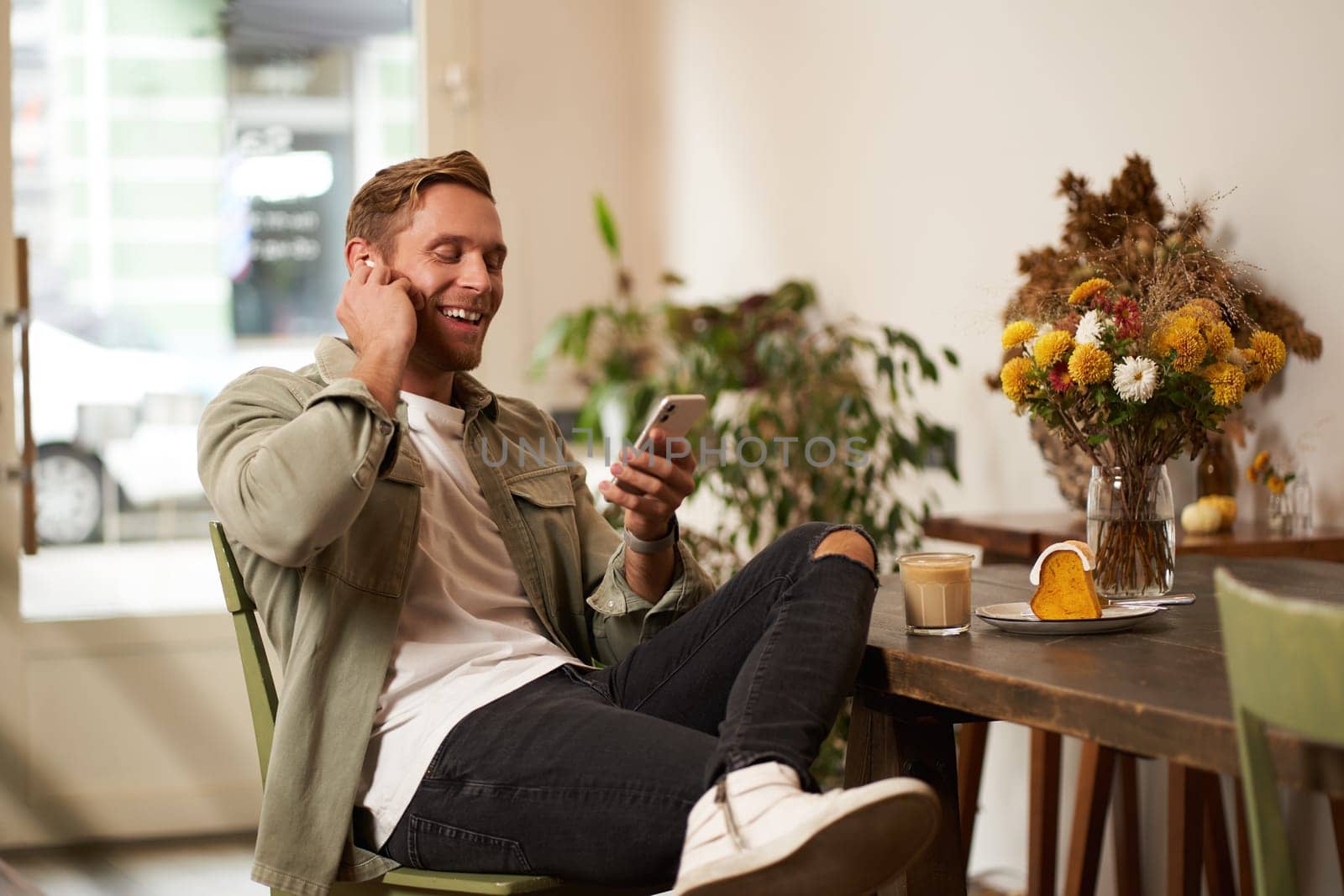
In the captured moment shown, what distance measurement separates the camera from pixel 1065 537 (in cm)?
231

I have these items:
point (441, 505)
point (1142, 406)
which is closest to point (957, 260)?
point (1142, 406)

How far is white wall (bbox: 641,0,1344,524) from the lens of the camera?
7.61 ft

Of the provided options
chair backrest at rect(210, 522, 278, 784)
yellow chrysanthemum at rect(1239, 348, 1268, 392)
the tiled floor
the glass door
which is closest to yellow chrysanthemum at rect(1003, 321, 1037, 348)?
yellow chrysanthemum at rect(1239, 348, 1268, 392)

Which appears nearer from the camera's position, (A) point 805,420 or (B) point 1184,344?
(B) point 1184,344

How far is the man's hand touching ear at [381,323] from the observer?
163cm

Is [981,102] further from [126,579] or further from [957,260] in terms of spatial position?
[126,579]

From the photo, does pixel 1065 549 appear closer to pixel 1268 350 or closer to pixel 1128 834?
pixel 1268 350

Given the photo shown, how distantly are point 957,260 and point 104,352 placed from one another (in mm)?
2041

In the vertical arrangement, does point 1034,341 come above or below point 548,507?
above

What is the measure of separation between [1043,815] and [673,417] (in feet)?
4.43

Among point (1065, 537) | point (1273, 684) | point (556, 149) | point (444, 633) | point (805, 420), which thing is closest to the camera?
point (1273, 684)

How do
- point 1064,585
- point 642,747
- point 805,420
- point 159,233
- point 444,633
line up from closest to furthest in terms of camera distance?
point 642,747 → point 1064,585 → point 444,633 → point 805,420 → point 159,233

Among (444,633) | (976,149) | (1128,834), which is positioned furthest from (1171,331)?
(976,149)

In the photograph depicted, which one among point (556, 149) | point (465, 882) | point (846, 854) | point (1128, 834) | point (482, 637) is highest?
point (556, 149)
